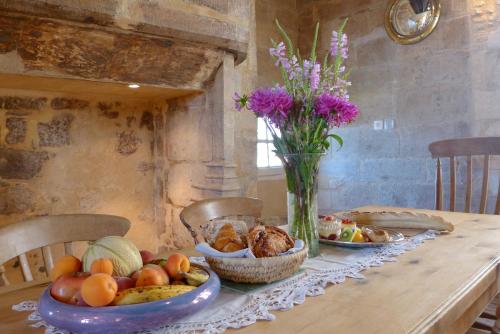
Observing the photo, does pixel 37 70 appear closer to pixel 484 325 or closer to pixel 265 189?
pixel 484 325

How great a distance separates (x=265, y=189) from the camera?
13.8 feet

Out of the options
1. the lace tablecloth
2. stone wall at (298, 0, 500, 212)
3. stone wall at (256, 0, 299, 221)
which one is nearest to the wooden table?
the lace tablecloth

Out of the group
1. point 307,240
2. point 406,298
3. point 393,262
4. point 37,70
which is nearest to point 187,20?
point 37,70

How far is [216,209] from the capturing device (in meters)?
1.65

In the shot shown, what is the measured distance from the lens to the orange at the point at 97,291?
63 cm

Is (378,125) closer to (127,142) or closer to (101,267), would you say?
(127,142)

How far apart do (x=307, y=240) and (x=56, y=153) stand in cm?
171

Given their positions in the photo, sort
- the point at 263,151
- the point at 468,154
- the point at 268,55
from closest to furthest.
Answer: the point at 468,154 → the point at 268,55 → the point at 263,151

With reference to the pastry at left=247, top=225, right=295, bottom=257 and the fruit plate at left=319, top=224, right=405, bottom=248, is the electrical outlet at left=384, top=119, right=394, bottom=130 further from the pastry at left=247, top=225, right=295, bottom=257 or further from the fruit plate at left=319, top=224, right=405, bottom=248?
the pastry at left=247, top=225, right=295, bottom=257

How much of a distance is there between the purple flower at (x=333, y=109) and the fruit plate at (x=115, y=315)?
600 mm

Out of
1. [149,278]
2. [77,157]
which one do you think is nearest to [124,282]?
[149,278]

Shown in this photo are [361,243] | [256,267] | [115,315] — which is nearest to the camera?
[115,315]

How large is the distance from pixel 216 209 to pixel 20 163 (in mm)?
1180

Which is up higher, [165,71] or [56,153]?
[165,71]
